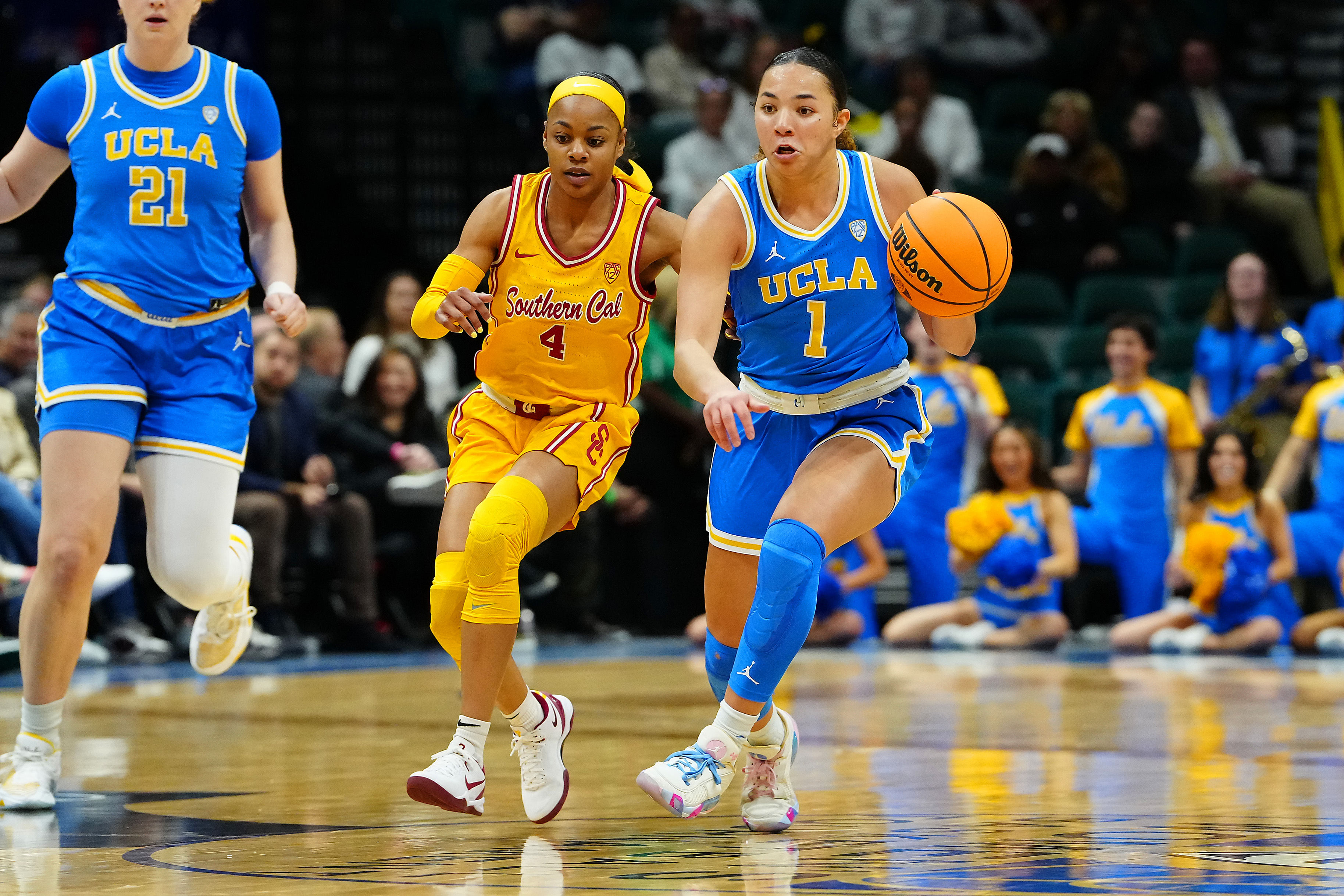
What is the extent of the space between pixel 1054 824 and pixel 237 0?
10373 millimetres

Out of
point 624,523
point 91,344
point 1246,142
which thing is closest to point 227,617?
point 91,344

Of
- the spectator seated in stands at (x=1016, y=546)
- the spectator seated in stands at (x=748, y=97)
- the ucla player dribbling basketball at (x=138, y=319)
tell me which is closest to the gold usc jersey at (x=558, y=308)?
the ucla player dribbling basketball at (x=138, y=319)

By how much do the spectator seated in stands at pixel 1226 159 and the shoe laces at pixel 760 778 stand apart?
1001cm

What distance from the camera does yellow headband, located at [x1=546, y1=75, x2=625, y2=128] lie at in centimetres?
450

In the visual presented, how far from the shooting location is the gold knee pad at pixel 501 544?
13.9 feet

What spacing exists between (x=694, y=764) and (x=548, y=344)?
1137 millimetres

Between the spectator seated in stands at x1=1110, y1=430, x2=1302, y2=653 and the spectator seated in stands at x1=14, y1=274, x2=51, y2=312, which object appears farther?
the spectator seated in stands at x1=1110, y1=430, x2=1302, y2=653

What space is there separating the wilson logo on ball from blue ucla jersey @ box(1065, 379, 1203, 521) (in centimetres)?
666

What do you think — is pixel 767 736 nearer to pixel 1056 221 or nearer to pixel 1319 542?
pixel 1319 542

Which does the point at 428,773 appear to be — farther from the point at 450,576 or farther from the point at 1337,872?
the point at 1337,872

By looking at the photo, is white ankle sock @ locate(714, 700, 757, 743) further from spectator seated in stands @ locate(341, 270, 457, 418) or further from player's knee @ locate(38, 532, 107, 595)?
spectator seated in stands @ locate(341, 270, 457, 418)

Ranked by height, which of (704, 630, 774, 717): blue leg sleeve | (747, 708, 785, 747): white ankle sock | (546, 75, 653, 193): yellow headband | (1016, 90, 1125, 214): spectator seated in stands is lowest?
(747, 708, 785, 747): white ankle sock

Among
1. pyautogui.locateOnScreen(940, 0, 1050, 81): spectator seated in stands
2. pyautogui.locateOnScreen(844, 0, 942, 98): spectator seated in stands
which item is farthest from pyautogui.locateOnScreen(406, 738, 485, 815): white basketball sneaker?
pyautogui.locateOnScreen(940, 0, 1050, 81): spectator seated in stands

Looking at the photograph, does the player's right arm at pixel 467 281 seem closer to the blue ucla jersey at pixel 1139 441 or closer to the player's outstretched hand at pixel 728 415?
the player's outstretched hand at pixel 728 415
